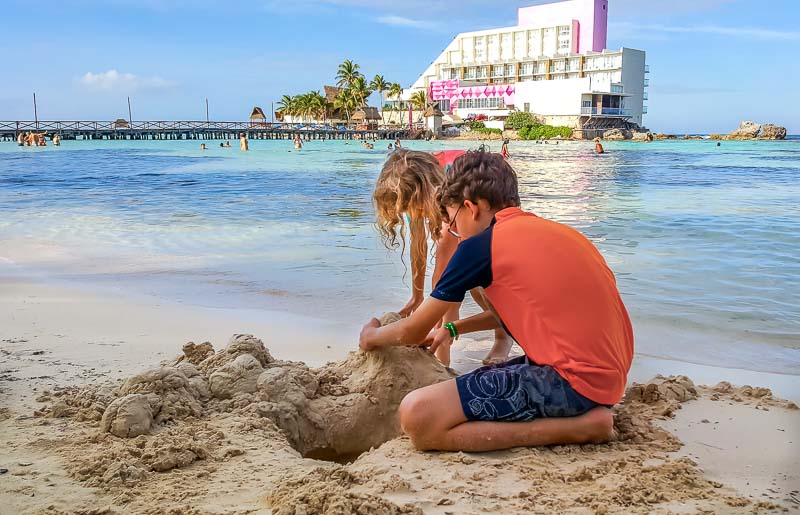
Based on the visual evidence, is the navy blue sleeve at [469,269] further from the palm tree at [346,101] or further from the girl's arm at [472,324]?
the palm tree at [346,101]

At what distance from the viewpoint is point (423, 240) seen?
3.55 metres

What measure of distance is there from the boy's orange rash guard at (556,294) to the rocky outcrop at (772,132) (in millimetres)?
87646

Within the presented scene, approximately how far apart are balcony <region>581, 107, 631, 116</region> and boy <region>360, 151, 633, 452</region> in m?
69.6

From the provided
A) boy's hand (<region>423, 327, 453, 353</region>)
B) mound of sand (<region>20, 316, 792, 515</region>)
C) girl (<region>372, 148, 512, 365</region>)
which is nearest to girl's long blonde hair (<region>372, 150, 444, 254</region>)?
girl (<region>372, 148, 512, 365</region>)

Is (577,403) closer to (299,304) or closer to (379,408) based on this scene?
(379,408)

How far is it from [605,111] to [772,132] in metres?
23.7

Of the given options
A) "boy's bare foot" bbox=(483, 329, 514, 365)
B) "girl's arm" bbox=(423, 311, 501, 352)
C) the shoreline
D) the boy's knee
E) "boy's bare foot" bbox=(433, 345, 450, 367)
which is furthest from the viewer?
"boy's bare foot" bbox=(483, 329, 514, 365)

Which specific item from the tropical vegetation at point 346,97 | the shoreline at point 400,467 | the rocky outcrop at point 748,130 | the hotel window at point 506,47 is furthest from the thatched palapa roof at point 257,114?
the shoreline at point 400,467

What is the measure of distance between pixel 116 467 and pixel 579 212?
10.7 m

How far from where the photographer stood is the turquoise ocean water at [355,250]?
4.86 metres

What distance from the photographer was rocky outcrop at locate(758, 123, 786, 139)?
77062mm

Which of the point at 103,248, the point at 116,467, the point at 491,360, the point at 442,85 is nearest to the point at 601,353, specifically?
the point at 491,360

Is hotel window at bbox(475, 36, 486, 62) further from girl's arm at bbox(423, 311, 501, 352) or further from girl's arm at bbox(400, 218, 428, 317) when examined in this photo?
girl's arm at bbox(423, 311, 501, 352)

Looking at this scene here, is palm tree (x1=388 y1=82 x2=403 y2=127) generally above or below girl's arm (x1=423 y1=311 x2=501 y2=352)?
above
